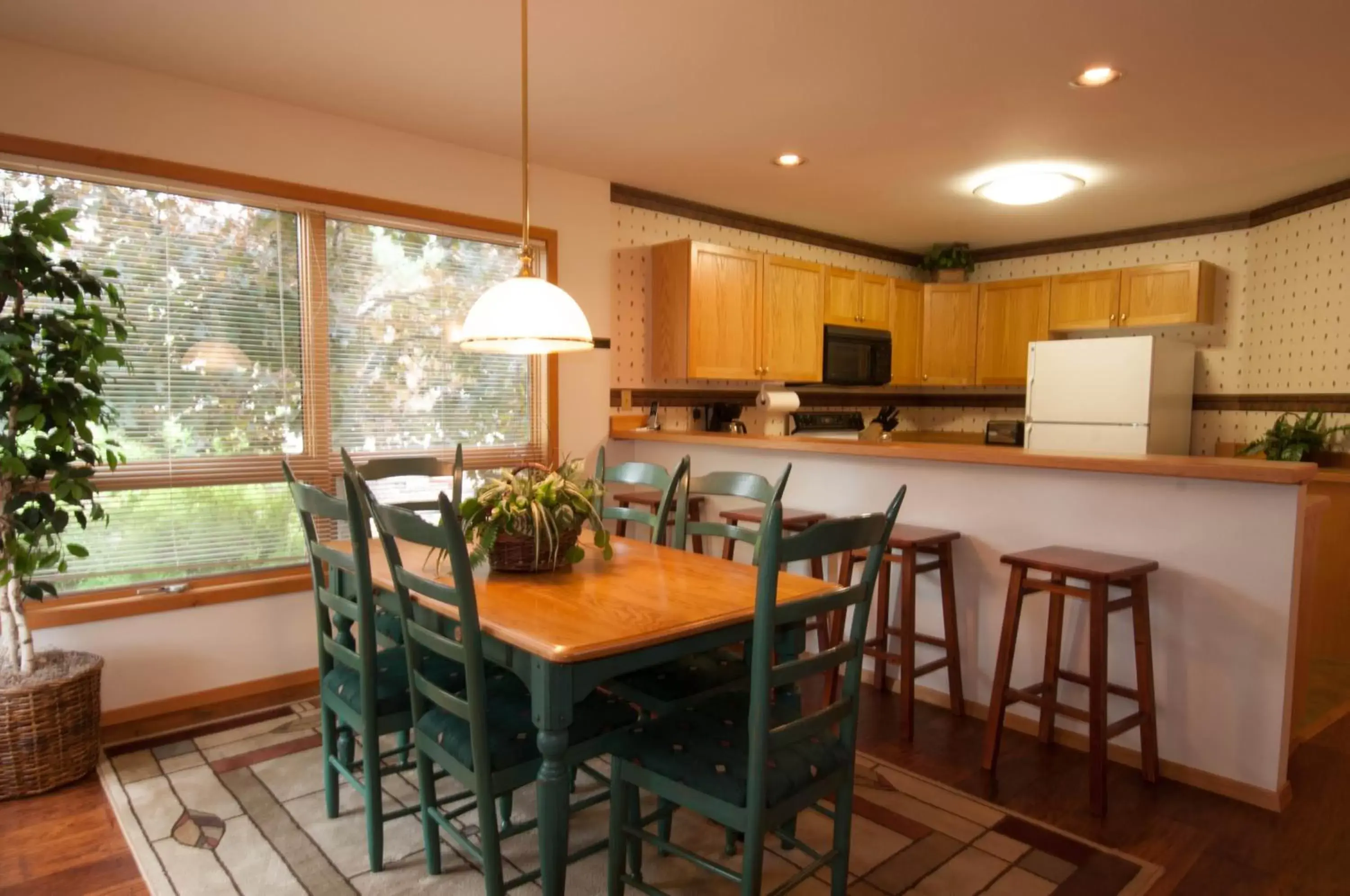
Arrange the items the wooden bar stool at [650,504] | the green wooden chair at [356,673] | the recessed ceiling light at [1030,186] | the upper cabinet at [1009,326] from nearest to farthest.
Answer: the green wooden chair at [356,673] → the wooden bar stool at [650,504] → the recessed ceiling light at [1030,186] → the upper cabinet at [1009,326]

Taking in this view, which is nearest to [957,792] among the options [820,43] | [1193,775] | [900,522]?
[1193,775]

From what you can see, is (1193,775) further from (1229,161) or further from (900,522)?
(1229,161)

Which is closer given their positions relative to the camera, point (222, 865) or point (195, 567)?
point (222, 865)

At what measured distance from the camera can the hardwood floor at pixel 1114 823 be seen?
2002mm

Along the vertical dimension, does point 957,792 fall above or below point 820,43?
below

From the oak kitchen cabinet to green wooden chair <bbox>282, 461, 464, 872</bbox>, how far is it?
8.22 ft

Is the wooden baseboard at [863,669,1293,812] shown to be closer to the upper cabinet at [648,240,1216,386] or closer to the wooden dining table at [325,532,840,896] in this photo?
the wooden dining table at [325,532,840,896]

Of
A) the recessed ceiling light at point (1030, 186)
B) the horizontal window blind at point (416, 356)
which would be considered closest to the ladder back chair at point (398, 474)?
the horizontal window blind at point (416, 356)

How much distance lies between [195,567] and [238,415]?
63cm

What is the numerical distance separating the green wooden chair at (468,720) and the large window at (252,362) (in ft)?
5.56

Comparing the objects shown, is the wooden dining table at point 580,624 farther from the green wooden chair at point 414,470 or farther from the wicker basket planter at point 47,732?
the wicker basket planter at point 47,732

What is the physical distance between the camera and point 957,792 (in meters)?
2.44

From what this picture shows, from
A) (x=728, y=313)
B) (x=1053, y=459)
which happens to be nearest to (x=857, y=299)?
(x=728, y=313)

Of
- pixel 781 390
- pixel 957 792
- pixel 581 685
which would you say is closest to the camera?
pixel 581 685
